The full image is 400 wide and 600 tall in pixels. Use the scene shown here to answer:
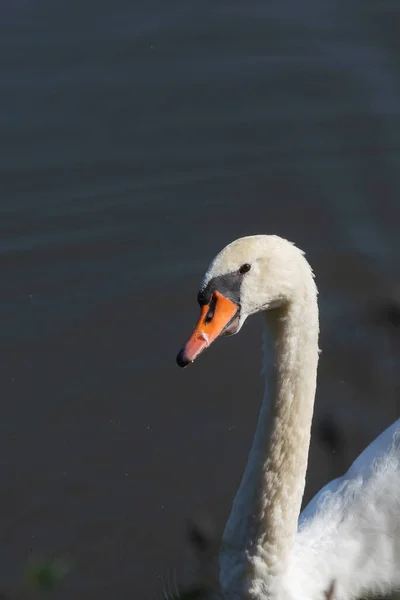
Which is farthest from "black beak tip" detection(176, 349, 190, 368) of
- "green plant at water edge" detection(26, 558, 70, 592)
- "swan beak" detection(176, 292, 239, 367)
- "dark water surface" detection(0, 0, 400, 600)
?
"dark water surface" detection(0, 0, 400, 600)

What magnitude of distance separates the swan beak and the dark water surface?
86.6 inches

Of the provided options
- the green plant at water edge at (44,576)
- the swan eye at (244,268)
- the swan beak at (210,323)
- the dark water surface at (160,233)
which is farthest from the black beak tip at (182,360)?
the dark water surface at (160,233)

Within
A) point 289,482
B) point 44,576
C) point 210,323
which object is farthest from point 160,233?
point 44,576

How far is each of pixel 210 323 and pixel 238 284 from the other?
18 cm

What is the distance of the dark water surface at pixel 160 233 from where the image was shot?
6.07 m

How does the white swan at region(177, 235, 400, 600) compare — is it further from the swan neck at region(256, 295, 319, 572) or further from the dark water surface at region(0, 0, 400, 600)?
the dark water surface at region(0, 0, 400, 600)

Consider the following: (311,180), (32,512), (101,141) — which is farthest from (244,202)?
(32,512)

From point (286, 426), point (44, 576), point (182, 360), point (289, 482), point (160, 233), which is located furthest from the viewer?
point (160, 233)

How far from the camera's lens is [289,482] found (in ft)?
14.7

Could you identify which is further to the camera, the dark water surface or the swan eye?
the dark water surface

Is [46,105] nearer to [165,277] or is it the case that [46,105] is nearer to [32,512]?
[165,277]

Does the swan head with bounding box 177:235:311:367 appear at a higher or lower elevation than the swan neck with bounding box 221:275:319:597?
higher

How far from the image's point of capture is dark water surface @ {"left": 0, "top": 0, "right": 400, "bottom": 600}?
6.07 m

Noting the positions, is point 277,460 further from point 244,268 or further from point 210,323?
point 244,268
